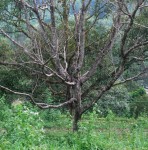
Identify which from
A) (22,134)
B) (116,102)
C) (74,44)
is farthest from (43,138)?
(116,102)

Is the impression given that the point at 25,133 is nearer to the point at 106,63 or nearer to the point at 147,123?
the point at 147,123

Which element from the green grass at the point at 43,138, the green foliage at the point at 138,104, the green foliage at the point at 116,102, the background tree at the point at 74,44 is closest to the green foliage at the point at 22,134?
the green grass at the point at 43,138

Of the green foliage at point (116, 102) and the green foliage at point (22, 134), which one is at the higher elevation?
the green foliage at point (116, 102)

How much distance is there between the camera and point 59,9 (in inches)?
535

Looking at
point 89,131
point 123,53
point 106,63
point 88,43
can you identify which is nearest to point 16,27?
point 88,43

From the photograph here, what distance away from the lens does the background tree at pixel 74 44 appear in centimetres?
980

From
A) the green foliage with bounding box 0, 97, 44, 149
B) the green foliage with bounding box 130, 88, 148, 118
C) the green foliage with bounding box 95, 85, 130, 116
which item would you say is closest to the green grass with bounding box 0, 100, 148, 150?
the green foliage with bounding box 0, 97, 44, 149

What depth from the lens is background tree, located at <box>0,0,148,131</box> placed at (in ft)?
32.1

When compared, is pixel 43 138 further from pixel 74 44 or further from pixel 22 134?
pixel 74 44

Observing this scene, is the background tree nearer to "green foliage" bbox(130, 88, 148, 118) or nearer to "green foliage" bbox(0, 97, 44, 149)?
"green foliage" bbox(0, 97, 44, 149)

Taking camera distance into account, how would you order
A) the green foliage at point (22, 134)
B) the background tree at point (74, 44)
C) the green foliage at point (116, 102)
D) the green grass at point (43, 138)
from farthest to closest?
the green foliage at point (116, 102) → the background tree at point (74, 44) → the green grass at point (43, 138) → the green foliage at point (22, 134)

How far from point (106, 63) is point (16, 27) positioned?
370 centimetres

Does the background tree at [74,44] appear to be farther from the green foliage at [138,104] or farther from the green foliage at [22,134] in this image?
the green foliage at [138,104]

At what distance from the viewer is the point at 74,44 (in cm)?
→ 1402
